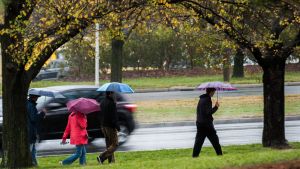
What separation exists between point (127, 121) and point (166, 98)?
1346cm

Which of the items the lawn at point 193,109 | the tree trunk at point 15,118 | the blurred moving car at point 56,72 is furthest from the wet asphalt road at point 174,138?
the blurred moving car at point 56,72

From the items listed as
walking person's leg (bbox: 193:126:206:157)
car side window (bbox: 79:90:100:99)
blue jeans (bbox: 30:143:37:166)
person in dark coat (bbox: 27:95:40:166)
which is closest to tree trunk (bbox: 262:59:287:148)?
walking person's leg (bbox: 193:126:206:157)

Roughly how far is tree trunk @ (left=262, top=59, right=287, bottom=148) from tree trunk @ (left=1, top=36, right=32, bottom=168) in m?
5.42

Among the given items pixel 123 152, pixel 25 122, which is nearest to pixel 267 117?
pixel 123 152

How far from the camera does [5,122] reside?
12500 mm

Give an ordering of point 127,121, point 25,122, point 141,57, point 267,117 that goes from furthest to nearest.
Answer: point 141,57 < point 127,121 < point 267,117 < point 25,122

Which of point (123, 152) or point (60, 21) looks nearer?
point (60, 21)

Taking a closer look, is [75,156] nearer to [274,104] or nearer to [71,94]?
[71,94]

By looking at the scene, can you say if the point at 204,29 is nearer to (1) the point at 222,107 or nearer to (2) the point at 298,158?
(2) the point at 298,158

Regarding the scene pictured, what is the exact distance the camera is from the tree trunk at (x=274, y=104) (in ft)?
48.2

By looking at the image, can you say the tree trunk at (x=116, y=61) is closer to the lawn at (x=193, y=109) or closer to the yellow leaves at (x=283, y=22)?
the lawn at (x=193, y=109)

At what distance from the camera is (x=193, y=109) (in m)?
25.7

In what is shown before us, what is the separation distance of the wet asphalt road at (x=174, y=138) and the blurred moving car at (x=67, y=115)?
0.39 meters

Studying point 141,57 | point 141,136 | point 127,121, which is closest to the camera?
point 127,121
